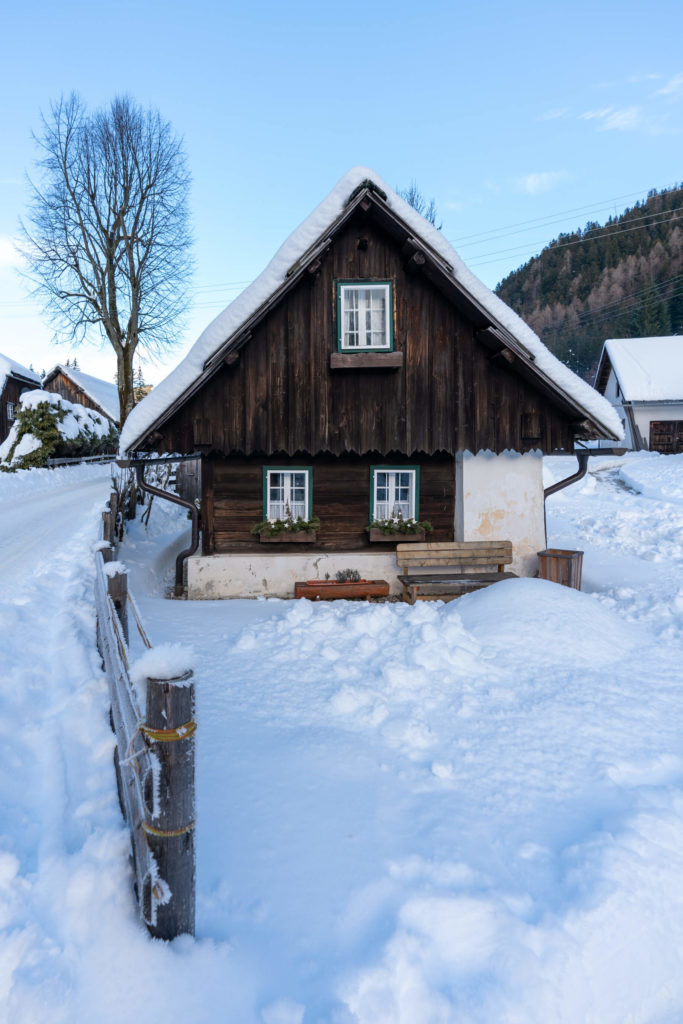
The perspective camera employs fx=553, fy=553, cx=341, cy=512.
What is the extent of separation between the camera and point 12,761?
3801 mm

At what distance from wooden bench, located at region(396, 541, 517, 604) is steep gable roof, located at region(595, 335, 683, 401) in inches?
981

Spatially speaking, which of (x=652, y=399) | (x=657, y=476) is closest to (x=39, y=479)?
(x=657, y=476)

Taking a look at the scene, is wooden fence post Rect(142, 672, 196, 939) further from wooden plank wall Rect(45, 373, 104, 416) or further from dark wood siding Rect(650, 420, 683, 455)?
wooden plank wall Rect(45, 373, 104, 416)

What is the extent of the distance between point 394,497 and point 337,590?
2.11m

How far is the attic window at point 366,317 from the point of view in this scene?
31.4ft

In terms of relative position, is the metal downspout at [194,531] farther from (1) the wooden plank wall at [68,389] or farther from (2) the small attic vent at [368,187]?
(1) the wooden plank wall at [68,389]

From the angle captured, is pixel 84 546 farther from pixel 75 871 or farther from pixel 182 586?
pixel 75 871

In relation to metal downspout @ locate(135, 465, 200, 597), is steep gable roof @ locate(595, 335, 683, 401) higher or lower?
higher

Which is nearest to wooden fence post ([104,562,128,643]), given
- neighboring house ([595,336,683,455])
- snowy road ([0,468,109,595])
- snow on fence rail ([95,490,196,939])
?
snow on fence rail ([95,490,196,939])

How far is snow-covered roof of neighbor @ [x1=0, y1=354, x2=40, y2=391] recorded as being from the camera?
3512 centimetres

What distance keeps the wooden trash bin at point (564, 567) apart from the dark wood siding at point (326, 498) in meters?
1.80

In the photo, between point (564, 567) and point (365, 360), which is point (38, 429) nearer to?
point (365, 360)

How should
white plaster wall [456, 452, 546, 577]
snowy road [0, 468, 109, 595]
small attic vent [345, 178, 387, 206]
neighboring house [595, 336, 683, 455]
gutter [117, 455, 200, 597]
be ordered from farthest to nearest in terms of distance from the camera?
neighboring house [595, 336, 683, 455] < white plaster wall [456, 452, 546, 577] < gutter [117, 455, 200, 597] < snowy road [0, 468, 109, 595] < small attic vent [345, 178, 387, 206]

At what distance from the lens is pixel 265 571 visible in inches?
392
